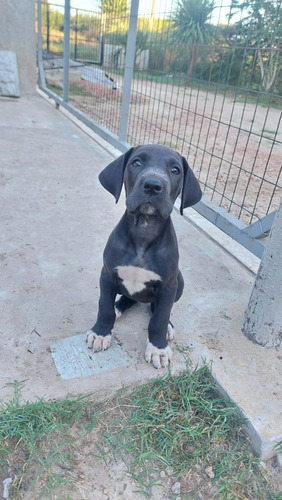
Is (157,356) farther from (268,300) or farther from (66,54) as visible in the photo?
(66,54)

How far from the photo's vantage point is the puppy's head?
2.03 metres

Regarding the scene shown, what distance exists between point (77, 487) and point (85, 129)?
6.97 meters

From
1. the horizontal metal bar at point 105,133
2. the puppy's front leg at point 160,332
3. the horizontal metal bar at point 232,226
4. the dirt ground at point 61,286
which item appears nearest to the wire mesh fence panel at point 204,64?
the horizontal metal bar at point 232,226

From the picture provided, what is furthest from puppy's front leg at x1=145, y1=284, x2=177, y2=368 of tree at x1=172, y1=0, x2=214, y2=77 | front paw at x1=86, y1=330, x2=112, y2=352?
tree at x1=172, y1=0, x2=214, y2=77

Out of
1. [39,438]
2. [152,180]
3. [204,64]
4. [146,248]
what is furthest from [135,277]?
[204,64]

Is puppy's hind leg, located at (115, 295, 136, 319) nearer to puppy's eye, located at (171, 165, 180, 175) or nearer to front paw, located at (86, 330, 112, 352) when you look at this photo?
front paw, located at (86, 330, 112, 352)

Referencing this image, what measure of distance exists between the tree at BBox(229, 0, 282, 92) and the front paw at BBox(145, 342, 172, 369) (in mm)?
2616

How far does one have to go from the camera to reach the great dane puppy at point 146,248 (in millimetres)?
2191

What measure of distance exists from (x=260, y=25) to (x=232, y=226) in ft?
5.94

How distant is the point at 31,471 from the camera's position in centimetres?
176

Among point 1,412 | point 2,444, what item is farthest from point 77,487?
point 1,412

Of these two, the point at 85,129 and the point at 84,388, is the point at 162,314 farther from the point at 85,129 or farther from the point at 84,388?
the point at 85,129

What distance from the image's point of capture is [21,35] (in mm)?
10078

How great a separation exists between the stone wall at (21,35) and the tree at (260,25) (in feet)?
26.9
